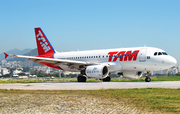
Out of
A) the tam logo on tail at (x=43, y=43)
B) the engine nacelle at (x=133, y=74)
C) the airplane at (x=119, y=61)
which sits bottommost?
the engine nacelle at (x=133, y=74)

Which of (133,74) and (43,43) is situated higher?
(43,43)

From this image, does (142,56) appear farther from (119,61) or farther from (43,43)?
(43,43)

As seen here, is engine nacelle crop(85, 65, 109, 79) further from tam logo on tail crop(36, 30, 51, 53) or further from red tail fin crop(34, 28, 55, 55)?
tam logo on tail crop(36, 30, 51, 53)

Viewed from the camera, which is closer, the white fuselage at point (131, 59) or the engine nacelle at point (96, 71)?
the white fuselage at point (131, 59)

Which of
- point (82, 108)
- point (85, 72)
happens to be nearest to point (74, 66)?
point (85, 72)

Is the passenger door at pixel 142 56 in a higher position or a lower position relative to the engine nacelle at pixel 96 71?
higher

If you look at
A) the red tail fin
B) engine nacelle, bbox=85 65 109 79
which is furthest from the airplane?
the red tail fin

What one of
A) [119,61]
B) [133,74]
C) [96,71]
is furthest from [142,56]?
[96,71]

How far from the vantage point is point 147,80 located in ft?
93.5

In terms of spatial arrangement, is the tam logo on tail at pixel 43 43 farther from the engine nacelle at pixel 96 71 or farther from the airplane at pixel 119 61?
the engine nacelle at pixel 96 71

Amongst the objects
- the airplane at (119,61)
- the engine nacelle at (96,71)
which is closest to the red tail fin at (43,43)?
the airplane at (119,61)

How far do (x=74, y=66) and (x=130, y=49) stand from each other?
7.56 m

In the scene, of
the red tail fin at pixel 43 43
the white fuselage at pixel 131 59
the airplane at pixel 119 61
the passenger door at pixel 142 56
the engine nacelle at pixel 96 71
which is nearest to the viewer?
the white fuselage at pixel 131 59

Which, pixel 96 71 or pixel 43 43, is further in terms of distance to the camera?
pixel 43 43
